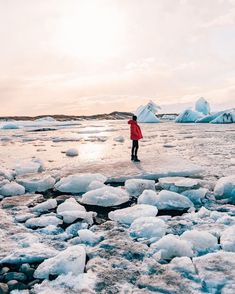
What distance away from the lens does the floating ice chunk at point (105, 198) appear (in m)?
5.61

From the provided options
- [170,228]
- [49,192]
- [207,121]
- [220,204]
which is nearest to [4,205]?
[49,192]

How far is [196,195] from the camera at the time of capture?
5.81 metres

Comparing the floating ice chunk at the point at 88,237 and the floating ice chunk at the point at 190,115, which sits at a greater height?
the floating ice chunk at the point at 190,115

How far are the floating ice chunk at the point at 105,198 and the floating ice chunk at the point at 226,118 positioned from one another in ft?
133

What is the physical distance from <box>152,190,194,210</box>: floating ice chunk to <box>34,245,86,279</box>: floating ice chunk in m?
2.25

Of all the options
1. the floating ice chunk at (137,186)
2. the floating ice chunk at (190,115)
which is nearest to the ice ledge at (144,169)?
the floating ice chunk at (137,186)

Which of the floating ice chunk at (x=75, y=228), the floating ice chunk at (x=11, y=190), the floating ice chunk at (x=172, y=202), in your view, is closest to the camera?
the floating ice chunk at (x=75, y=228)

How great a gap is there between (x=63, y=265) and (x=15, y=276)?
45cm

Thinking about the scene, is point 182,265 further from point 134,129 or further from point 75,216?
point 134,129

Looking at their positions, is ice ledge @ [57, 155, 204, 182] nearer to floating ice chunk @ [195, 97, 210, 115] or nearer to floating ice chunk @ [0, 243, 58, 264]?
floating ice chunk @ [0, 243, 58, 264]

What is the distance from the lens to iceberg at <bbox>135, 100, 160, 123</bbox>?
4925cm

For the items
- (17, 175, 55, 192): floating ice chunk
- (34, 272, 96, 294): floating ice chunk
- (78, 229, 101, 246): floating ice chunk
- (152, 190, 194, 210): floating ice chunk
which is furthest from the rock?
(17, 175, 55, 192): floating ice chunk

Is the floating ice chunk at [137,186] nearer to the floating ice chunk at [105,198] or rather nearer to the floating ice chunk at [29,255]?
the floating ice chunk at [105,198]

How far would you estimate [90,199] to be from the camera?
5.72 metres
